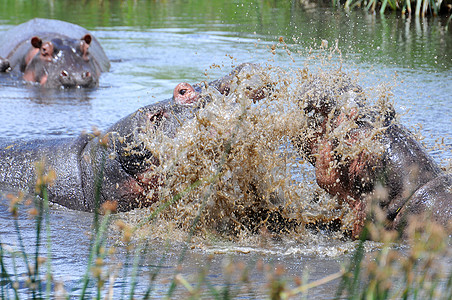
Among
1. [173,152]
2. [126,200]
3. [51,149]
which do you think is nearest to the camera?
[173,152]

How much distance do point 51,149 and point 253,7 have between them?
1100cm

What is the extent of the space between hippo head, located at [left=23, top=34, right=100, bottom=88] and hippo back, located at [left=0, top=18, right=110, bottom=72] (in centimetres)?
56

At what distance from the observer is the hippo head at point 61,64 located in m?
9.41

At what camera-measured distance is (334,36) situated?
1100 centimetres

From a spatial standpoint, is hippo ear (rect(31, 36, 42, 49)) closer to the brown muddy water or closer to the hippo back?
the brown muddy water

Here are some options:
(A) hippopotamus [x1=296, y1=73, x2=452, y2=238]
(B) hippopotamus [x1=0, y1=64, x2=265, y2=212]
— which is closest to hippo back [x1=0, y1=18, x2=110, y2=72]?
(B) hippopotamus [x1=0, y1=64, x2=265, y2=212]

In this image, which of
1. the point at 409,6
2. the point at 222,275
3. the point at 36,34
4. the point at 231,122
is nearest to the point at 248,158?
the point at 231,122

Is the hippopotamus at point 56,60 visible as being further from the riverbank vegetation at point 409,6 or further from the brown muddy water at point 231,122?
the riverbank vegetation at point 409,6

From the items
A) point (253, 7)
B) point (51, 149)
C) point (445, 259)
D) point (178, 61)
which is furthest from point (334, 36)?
point (445, 259)

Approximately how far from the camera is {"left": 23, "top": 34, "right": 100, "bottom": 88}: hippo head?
9.41m

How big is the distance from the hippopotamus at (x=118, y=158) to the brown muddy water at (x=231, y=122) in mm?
107

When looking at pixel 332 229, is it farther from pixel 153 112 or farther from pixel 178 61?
pixel 178 61

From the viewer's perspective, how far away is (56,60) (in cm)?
962

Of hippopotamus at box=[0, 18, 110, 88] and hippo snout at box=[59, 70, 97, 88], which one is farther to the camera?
hippopotamus at box=[0, 18, 110, 88]
